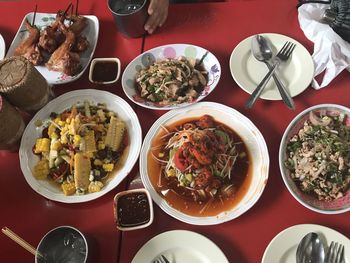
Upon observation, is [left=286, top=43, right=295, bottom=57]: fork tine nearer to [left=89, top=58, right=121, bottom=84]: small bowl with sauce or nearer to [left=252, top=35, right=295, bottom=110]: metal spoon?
[left=252, top=35, right=295, bottom=110]: metal spoon

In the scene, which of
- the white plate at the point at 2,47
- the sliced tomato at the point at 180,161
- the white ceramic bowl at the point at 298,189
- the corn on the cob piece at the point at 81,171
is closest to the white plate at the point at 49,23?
the white plate at the point at 2,47

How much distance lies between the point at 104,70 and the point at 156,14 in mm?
461

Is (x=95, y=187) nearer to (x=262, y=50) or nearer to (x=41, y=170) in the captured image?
(x=41, y=170)

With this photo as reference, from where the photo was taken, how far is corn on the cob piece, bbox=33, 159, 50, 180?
172cm

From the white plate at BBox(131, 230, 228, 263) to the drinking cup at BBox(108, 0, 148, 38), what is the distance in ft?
4.02

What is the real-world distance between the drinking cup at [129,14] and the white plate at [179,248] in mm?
1225

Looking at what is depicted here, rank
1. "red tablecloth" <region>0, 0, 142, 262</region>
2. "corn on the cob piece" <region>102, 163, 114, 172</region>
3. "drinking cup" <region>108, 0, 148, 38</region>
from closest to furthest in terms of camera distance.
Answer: "red tablecloth" <region>0, 0, 142, 262</region> < "corn on the cob piece" <region>102, 163, 114, 172</region> < "drinking cup" <region>108, 0, 148, 38</region>

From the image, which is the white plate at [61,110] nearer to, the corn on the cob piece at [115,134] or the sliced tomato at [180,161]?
the corn on the cob piece at [115,134]

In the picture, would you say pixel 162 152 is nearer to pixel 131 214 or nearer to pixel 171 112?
pixel 171 112

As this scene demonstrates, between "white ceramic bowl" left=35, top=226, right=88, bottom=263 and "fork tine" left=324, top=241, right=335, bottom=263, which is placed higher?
"white ceramic bowl" left=35, top=226, right=88, bottom=263

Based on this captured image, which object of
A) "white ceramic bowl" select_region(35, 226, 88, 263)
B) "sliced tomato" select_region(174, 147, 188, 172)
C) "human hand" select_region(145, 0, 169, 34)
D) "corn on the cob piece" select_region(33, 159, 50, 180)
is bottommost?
"white ceramic bowl" select_region(35, 226, 88, 263)

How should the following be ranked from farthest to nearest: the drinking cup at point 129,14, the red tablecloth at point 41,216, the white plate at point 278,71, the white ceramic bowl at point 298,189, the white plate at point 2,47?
the white plate at point 2,47 < the drinking cup at point 129,14 < the white plate at point 278,71 < the red tablecloth at point 41,216 < the white ceramic bowl at point 298,189

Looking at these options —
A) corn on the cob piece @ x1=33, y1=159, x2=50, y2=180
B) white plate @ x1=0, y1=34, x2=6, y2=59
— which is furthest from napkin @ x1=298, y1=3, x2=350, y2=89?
white plate @ x1=0, y1=34, x2=6, y2=59

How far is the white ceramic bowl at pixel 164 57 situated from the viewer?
72.6 inches
